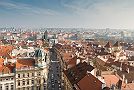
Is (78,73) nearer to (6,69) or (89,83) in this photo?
(89,83)

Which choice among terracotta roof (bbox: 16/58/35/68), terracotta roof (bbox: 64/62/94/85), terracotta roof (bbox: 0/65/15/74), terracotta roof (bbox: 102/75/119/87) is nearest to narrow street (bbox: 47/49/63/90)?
terracotta roof (bbox: 64/62/94/85)

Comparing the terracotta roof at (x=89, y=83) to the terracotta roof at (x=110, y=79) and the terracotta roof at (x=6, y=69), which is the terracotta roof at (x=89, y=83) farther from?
the terracotta roof at (x=6, y=69)

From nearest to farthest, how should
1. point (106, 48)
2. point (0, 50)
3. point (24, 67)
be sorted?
point (24, 67)
point (0, 50)
point (106, 48)

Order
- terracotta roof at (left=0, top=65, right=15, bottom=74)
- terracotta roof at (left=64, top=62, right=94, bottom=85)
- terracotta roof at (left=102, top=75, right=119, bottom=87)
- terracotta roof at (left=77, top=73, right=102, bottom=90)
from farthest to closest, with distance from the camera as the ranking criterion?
terracotta roof at (left=0, top=65, right=15, bottom=74) < terracotta roof at (left=64, top=62, right=94, bottom=85) < terracotta roof at (left=102, top=75, right=119, bottom=87) < terracotta roof at (left=77, top=73, right=102, bottom=90)

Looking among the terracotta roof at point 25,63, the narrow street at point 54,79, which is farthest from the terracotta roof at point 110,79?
the narrow street at point 54,79

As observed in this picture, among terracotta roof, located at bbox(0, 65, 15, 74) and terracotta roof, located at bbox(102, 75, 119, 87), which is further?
terracotta roof, located at bbox(0, 65, 15, 74)

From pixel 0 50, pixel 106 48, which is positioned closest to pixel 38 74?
pixel 0 50

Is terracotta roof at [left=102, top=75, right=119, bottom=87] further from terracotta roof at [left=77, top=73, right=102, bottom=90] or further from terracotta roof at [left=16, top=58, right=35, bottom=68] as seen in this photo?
terracotta roof at [left=16, top=58, right=35, bottom=68]

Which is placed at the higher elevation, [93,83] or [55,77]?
[93,83]

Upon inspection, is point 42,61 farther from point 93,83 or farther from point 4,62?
point 93,83
